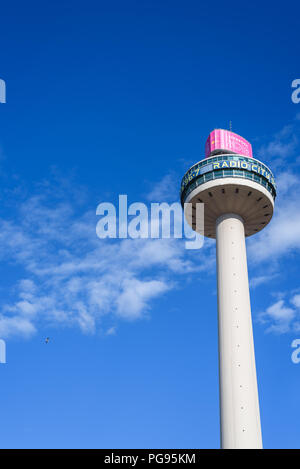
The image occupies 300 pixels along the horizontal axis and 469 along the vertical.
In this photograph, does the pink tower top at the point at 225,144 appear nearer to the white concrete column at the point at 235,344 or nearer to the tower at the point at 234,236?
the tower at the point at 234,236

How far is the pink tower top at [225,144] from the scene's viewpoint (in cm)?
8831

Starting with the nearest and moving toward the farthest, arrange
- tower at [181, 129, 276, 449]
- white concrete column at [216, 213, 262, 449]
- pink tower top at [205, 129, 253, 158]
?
1. white concrete column at [216, 213, 262, 449]
2. tower at [181, 129, 276, 449]
3. pink tower top at [205, 129, 253, 158]

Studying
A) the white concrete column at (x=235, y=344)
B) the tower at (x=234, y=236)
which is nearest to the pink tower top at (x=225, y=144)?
the tower at (x=234, y=236)

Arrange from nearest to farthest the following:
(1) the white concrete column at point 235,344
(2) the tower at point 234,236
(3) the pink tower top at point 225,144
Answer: (1) the white concrete column at point 235,344 < (2) the tower at point 234,236 < (3) the pink tower top at point 225,144

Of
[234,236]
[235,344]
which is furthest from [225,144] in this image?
[235,344]

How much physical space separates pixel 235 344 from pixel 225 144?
34.9m

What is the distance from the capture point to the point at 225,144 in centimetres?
8831

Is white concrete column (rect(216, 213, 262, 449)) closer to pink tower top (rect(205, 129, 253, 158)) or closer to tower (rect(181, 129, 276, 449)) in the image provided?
tower (rect(181, 129, 276, 449))

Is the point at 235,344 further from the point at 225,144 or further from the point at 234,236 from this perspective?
the point at 225,144

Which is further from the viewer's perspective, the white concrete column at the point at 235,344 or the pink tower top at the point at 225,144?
the pink tower top at the point at 225,144

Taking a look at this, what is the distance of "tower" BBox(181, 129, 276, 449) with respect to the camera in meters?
67.4

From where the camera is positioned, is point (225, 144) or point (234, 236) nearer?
point (234, 236)

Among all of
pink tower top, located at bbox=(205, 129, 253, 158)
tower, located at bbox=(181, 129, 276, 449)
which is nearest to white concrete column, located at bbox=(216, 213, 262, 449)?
tower, located at bbox=(181, 129, 276, 449)
